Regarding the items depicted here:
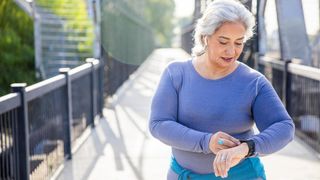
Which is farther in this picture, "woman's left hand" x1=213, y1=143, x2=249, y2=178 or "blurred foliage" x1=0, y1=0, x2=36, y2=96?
"blurred foliage" x1=0, y1=0, x2=36, y2=96

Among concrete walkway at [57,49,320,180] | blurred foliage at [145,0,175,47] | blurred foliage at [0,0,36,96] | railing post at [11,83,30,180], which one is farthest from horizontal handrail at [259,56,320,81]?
blurred foliage at [145,0,175,47]

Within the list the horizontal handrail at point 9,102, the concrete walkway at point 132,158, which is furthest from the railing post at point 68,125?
the horizontal handrail at point 9,102

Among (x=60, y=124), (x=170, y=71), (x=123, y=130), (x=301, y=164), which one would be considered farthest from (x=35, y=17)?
(x=170, y=71)

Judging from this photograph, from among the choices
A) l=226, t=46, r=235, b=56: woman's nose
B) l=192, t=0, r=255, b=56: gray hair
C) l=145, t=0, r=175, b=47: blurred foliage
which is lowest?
l=145, t=0, r=175, b=47: blurred foliage

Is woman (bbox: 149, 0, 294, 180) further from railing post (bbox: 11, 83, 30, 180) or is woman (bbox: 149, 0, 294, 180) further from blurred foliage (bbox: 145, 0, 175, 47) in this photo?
blurred foliage (bbox: 145, 0, 175, 47)

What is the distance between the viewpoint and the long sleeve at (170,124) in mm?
2018

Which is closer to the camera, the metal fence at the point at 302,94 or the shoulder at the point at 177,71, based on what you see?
the shoulder at the point at 177,71

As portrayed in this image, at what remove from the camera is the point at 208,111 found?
2.13 meters

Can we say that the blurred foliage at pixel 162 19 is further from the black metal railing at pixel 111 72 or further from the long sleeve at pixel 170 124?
the long sleeve at pixel 170 124

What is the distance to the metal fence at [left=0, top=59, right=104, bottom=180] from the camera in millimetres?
3762

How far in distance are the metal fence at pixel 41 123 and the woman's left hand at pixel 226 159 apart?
2.00 metres

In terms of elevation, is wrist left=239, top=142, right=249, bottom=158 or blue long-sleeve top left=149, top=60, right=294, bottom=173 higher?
blue long-sleeve top left=149, top=60, right=294, bottom=173

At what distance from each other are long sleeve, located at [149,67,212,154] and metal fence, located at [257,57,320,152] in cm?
402

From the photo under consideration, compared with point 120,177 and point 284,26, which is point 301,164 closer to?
point 120,177
